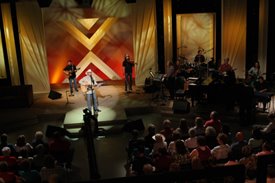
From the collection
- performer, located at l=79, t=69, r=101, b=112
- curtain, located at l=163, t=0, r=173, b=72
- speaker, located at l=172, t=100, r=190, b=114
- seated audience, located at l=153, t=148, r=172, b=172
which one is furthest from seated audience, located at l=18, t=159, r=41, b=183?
curtain, located at l=163, t=0, r=173, b=72

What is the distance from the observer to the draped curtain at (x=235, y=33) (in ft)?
48.8

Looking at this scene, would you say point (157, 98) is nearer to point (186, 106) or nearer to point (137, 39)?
point (186, 106)

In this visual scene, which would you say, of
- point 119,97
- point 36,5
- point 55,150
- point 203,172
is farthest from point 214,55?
point 203,172

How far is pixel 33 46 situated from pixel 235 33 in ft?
25.5

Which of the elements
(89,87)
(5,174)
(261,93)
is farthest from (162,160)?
(261,93)

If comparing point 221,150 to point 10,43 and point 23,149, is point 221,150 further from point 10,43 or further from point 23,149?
point 10,43

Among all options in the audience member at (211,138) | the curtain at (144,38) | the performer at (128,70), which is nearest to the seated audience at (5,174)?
the audience member at (211,138)

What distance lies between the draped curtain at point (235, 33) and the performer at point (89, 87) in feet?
20.4

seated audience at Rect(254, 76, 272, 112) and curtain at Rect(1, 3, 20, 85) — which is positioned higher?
curtain at Rect(1, 3, 20, 85)

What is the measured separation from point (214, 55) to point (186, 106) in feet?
16.0

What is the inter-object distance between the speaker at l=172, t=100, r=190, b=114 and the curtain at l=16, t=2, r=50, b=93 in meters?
5.69

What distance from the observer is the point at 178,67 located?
13500 mm

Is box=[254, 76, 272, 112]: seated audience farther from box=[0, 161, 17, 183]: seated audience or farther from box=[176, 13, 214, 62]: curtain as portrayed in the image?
box=[0, 161, 17, 183]: seated audience

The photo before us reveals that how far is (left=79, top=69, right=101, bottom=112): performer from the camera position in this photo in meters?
11.3
